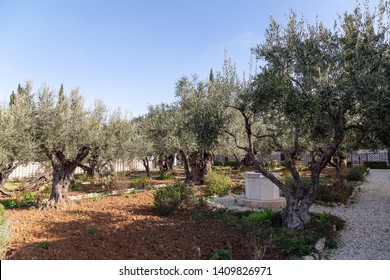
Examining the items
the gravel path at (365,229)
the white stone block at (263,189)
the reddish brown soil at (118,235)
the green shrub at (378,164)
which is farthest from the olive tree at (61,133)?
the green shrub at (378,164)

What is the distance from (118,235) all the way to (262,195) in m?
7.20

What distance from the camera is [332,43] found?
787 centimetres

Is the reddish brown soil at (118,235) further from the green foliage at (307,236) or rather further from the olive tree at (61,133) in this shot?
the olive tree at (61,133)

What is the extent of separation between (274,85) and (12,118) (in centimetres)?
958

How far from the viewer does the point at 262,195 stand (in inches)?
506

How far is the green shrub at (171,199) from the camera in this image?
10828 millimetres

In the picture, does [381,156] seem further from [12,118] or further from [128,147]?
[12,118]

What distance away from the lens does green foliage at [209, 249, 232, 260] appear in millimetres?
6355

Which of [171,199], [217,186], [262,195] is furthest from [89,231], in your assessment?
[217,186]

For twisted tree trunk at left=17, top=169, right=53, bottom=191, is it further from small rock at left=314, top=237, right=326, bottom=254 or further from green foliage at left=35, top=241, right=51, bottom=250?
small rock at left=314, top=237, right=326, bottom=254

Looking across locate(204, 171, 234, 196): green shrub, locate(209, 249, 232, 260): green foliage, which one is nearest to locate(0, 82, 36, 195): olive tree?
locate(209, 249, 232, 260): green foliage

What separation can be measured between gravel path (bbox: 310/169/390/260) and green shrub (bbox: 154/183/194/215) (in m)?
5.65

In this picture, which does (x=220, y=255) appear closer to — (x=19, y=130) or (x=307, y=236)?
(x=307, y=236)
